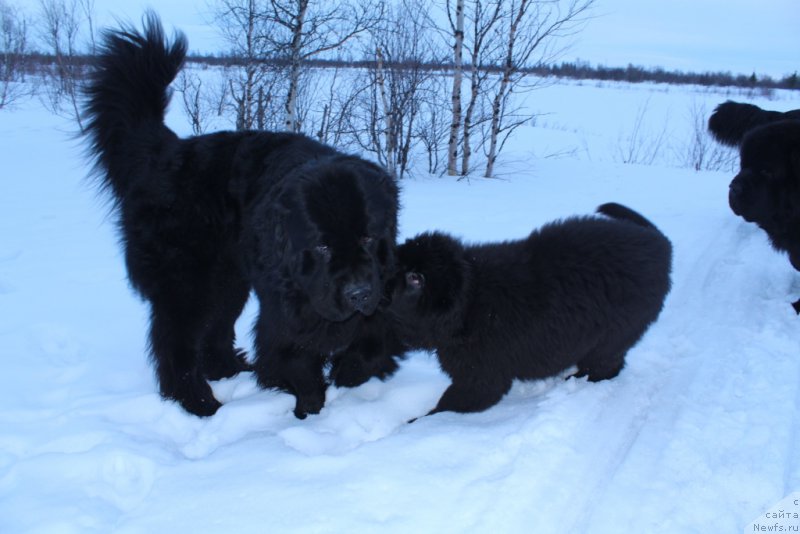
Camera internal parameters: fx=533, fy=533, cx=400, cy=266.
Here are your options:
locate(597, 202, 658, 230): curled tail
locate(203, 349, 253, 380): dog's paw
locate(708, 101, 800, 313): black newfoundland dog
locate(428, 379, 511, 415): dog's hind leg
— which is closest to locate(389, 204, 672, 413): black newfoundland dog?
locate(428, 379, 511, 415): dog's hind leg

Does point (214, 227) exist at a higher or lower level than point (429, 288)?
higher

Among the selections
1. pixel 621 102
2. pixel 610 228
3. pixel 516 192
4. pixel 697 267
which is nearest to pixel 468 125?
pixel 516 192

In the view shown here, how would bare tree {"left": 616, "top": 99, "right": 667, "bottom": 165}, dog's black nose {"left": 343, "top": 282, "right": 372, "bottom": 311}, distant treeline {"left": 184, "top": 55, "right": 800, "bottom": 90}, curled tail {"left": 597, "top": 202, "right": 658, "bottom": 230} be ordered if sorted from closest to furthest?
1. dog's black nose {"left": 343, "top": 282, "right": 372, "bottom": 311}
2. curled tail {"left": 597, "top": 202, "right": 658, "bottom": 230}
3. bare tree {"left": 616, "top": 99, "right": 667, "bottom": 165}
4. distant treeline {"left": 184, "top": 55, "right": 800, "bottom": 90}

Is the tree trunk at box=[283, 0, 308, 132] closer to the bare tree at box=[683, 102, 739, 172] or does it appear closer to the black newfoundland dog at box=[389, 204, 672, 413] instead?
the black newfoundland dog at box=[389, 204, 672, 413]

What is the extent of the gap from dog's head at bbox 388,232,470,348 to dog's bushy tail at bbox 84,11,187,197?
1.67m

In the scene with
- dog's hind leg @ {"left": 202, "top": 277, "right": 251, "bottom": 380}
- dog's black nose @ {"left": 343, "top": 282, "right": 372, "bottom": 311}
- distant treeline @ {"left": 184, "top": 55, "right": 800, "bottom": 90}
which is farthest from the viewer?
distant treeline @ {"left": 184, "top": 55, "right": 800, "bottom": 90}

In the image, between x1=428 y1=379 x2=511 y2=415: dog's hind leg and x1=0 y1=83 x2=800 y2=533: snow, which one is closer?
x1=0 y1=83 x2=800 y2=533: snow

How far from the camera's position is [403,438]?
256 cm

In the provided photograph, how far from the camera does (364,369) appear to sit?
10.7 feet

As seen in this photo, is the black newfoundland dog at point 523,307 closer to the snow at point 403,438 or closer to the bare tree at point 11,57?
the snow at point 403,438

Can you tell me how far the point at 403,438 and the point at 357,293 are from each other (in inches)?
28.9

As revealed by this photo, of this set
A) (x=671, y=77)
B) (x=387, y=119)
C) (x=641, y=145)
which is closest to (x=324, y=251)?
(x=387, y=119)

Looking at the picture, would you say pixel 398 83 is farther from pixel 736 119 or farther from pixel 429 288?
pixel 429 288

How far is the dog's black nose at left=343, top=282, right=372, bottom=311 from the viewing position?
2.50 meters
